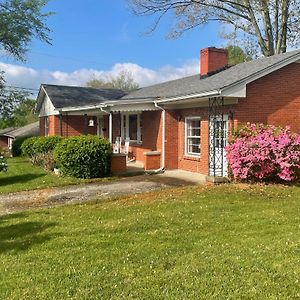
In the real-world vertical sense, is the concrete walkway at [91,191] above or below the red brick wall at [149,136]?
below

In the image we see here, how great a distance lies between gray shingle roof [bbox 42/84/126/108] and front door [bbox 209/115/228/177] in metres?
12.5

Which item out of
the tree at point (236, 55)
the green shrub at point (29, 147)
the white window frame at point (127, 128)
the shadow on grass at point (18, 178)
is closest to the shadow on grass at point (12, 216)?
the shadow on grass at point (18, 178)

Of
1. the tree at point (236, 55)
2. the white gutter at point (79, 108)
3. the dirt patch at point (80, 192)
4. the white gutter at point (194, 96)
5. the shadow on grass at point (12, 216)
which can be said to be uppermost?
the tree at point (236, 55)

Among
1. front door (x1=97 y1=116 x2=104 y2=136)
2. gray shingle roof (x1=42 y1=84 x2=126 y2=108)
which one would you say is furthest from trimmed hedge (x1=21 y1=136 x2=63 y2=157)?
gray shingle roof (x1=42 y1=84 x2=126 y2=108)

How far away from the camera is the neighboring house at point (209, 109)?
12.8 meters

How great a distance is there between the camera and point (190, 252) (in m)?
5.47

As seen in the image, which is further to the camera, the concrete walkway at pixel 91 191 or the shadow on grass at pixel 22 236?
the concrete walkway at pixel 91 191

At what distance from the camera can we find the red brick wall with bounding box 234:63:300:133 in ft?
42.0

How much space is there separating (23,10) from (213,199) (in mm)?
23118

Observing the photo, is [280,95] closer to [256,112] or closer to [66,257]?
[256,112]

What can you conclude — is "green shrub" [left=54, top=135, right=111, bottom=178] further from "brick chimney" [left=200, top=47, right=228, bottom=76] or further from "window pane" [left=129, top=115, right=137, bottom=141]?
"brick chimney" [left=200, top=47, right=228, bottom=76]

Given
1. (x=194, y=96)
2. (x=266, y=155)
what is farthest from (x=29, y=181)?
(x=266, y=155)

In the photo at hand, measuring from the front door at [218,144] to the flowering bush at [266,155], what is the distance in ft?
3.69

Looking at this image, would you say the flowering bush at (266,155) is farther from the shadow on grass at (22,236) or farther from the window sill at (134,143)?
the window sill at (134,143)
